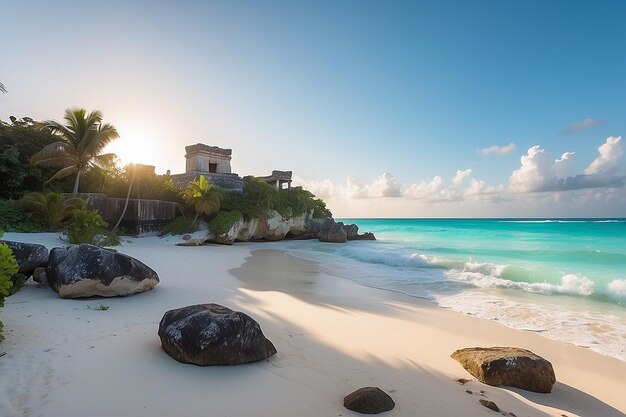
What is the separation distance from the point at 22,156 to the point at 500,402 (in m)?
24.0

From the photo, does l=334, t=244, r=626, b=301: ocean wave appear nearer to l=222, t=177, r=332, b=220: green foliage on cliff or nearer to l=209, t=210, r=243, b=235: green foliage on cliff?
l=209, t=210, r=243, b=235: green foliage on cliff

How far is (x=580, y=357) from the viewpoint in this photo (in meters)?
5.11

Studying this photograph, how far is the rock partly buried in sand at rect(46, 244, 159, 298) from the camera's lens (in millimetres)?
5500

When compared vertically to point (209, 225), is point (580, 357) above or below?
below

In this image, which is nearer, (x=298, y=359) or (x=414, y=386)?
(x=414, y=386)

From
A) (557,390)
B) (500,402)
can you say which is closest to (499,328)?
(557,390)

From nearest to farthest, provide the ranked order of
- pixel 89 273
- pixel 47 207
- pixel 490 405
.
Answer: pixel 490 405 < pixel 89 273 < pixel 47 207

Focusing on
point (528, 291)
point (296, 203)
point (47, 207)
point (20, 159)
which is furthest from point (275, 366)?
point (296, 203)

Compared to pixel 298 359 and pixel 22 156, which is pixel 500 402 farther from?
pixel 22 156

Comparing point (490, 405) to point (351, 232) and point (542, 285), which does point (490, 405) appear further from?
point (351, 232)

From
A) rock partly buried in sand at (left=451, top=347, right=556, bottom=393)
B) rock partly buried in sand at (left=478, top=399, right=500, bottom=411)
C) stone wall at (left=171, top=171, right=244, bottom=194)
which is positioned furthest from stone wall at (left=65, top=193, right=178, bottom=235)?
rock partly buried in sand at (left=478, top=399, right=500, bottom=411)

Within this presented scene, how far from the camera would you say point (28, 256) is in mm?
6199

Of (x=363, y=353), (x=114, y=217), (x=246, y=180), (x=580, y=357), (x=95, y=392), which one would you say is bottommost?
(x=580, y=357)

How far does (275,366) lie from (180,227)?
17.9 meters
